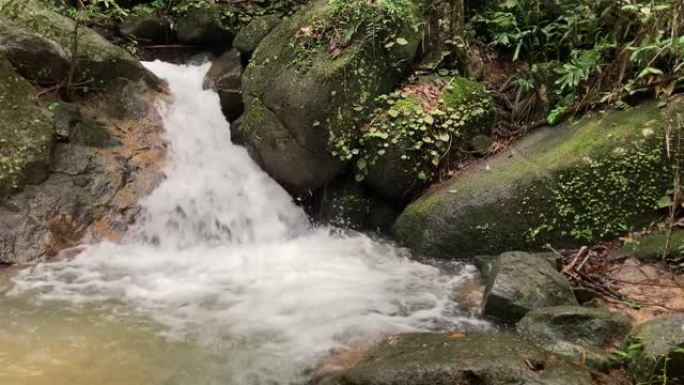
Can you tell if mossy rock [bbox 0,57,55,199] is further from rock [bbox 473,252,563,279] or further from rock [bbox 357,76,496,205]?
rock [bbox 473,252,563,279]

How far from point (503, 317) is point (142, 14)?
26.9 ft

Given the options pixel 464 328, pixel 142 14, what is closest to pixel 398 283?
pixel 464 328

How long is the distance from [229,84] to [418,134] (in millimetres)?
3310

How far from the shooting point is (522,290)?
447 cm

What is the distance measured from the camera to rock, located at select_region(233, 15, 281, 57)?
819 centimetres

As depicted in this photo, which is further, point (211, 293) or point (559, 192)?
point (559, 192)

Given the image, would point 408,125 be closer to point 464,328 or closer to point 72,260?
point 464,328

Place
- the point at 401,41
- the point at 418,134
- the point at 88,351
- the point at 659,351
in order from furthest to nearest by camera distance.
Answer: the point at 401,41 → the point at 418,134 → the point at 88,351 → the point at 659,351

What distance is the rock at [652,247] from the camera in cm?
488

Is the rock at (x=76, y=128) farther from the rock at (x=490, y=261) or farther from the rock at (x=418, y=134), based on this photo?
the rock at (x=490, y=261)

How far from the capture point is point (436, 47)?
7180 millimetres

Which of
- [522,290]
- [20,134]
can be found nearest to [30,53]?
[20,134]

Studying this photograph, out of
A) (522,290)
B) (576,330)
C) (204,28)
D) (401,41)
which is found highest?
(204,28)

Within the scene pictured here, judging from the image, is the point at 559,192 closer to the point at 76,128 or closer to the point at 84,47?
the point at 76,128
